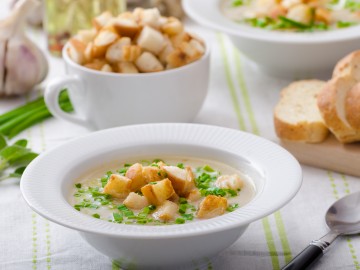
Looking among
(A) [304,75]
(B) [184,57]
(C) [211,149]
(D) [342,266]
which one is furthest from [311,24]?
(D) [342,266]

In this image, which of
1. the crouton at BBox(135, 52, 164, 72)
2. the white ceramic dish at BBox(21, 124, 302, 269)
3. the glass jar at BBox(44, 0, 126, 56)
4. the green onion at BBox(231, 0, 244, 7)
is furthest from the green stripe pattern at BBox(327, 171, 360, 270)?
the glass jar at BBox(44, 0, 126, 56)

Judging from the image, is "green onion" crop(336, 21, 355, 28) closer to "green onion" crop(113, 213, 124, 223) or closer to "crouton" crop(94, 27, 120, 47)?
"crouton" crop(94, 27, 120, 47)

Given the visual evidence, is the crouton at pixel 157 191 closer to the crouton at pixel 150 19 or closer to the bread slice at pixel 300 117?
the bread slice at pixel 300 117

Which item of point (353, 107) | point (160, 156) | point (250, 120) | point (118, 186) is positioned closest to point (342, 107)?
point (353, 107)

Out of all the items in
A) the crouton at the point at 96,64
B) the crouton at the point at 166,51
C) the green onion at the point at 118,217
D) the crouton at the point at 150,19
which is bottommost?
the crouton at the point at 96,64

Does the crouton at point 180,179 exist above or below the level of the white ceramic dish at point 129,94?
above

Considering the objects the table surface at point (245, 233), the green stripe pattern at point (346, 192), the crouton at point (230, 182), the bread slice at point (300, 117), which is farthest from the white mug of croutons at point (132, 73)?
the crouton at point (230, 182)
